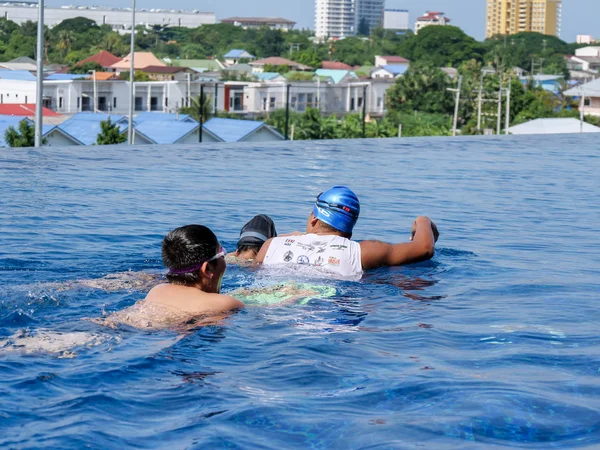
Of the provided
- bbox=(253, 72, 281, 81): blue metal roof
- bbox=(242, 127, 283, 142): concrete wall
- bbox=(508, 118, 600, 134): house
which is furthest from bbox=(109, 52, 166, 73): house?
bbox=(242, 127, 283, 142): concrete wall

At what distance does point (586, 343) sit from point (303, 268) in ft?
6.41

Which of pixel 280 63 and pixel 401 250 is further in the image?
pixel 280 63

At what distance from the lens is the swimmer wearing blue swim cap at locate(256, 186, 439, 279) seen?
6480mm

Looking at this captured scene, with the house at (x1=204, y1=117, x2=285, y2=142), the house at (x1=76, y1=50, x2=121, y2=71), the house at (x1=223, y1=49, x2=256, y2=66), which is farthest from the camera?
the house at (x1=223, y1=49, x2=256, y2=66)

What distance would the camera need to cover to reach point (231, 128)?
35094 mm

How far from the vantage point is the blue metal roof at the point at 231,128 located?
33.6 metres

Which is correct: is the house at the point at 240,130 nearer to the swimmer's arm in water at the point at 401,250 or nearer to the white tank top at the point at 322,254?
the swimmer's arm in water at the point at 401,250

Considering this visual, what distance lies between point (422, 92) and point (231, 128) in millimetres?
37613

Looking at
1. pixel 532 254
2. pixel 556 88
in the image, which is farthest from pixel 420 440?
pixel 556 88

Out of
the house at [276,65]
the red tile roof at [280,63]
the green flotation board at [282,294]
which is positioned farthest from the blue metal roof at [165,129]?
the red tile roof at [280,63]

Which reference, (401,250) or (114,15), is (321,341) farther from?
(114,15)

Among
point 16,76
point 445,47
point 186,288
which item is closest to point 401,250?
point 186,288

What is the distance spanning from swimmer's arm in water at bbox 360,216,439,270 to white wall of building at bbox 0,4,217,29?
98506 millimetres

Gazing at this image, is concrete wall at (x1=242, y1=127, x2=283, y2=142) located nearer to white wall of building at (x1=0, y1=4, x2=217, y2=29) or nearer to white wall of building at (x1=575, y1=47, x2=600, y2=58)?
white wall of building at (x1=0, y1=4, x2=217, y2=29)
